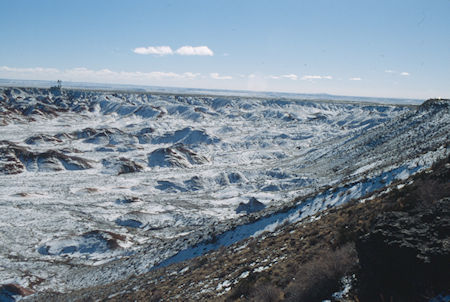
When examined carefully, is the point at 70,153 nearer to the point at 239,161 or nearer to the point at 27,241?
the point at 239,161

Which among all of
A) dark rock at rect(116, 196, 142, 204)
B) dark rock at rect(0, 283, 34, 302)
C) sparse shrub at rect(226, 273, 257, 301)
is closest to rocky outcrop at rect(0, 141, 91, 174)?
dark rock at rect(116, 196, 142, 204)

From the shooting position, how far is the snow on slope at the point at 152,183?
73.2 feet

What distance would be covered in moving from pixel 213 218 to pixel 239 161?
120 feet

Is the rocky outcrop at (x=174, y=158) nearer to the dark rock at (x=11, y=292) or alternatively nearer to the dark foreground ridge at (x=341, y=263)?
the dark rock at (x=11, y=292)

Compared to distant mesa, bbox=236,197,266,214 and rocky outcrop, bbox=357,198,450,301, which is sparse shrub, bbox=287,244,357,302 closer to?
rocky outcrop, bbox=357,198,450,301

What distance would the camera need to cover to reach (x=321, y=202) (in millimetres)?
17953

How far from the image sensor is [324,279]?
→ 265 inches

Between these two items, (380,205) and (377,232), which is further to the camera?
(380,205)

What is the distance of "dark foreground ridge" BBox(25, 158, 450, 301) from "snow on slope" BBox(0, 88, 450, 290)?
16.1 ft

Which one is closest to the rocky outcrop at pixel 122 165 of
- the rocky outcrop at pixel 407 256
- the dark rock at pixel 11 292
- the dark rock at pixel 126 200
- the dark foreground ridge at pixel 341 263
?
the dark rock at pixel 126 200

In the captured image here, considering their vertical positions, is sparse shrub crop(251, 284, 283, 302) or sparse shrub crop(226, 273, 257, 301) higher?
sparse shrub crop(251, 284, 283, 302)

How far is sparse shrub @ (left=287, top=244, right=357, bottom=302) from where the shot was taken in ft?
21.4

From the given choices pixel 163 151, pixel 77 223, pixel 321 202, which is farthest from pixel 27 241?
pixel 163 151

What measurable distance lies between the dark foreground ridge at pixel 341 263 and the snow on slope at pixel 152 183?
4.92 metres
